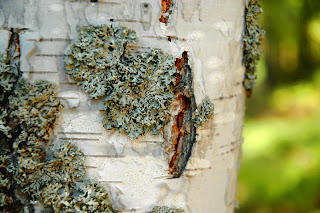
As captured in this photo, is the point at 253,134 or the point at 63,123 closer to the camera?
the point at 63,123

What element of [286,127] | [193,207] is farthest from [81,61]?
[286,127]

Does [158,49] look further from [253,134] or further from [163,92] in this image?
[253,134]

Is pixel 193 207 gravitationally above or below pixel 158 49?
below

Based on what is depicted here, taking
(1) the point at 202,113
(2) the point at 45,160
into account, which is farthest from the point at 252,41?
(2) the point at 45,160

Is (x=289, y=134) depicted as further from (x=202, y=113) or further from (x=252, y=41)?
(x=202, y=113)

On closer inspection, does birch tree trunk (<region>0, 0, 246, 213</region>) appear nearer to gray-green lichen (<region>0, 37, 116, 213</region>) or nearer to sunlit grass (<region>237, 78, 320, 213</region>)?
gray-green lichen (<region>0, 37, 116, 213</region>)

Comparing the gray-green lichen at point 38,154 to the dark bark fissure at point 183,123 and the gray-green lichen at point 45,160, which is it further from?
the dark bark fissure at point 183,123

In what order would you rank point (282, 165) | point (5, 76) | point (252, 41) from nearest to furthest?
point (5, 76) → point (252, 41) → point (282, 165)
